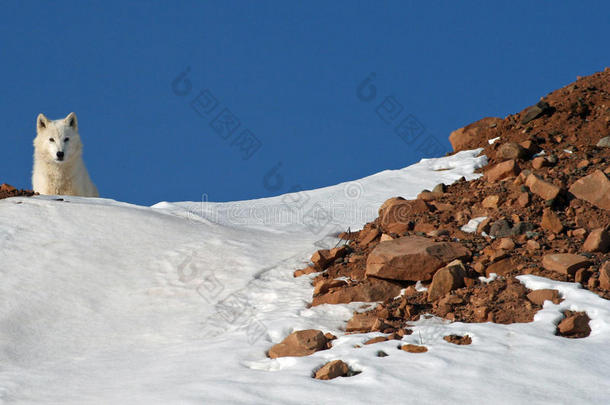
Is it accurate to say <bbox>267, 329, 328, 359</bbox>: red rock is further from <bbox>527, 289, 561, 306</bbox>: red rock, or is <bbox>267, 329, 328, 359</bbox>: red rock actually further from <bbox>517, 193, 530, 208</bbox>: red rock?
<bbox>517, 193, 530, 208</bbox>: red rock

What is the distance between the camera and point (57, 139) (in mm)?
12703

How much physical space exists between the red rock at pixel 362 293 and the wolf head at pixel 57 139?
752cm

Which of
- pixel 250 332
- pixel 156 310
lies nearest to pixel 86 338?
pixel 156 310

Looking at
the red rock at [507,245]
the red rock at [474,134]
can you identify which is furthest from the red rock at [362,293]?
the red rock at [474,134]

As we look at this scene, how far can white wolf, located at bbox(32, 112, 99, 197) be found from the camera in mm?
12781

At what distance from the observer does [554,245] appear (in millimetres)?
7305

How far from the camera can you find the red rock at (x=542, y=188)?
26.7 ft

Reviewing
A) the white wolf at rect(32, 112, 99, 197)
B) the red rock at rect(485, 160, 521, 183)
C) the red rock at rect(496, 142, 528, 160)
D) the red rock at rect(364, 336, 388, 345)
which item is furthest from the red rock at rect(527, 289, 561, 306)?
the white wolf at rect(32, 112, 99, 197)

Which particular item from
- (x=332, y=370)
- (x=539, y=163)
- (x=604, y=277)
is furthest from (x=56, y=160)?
(x=604, y=277)

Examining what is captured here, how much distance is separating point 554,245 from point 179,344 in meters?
4.10

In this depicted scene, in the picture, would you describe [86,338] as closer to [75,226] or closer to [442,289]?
[75,226]

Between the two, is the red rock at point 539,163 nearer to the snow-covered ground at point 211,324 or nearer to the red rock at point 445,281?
the snow-covered ground at point 211,324

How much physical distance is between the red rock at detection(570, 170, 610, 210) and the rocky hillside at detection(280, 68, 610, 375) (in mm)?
12

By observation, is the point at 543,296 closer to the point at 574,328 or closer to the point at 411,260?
the point at 574,328
